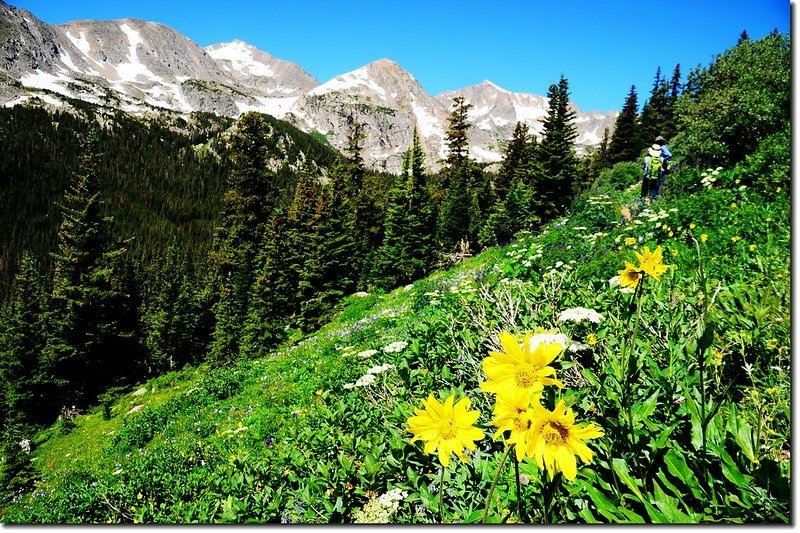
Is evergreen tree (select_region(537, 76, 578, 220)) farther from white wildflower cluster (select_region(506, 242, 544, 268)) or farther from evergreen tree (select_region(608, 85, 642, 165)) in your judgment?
white wildflower cluster (select_region(506, 242, 544, 268))

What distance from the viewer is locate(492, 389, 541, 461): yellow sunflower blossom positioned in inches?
45.7

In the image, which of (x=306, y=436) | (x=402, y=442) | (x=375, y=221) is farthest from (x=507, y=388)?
(x=375, y=221)

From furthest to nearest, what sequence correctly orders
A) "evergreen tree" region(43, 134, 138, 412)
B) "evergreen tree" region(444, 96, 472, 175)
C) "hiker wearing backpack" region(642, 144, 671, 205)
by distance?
"evergreen tree" region(444, 96, 472, 175), "evergreen tree" region(43, 134, 138, 412), "hiker wearing backpack" region(642, 144, 671, 205)

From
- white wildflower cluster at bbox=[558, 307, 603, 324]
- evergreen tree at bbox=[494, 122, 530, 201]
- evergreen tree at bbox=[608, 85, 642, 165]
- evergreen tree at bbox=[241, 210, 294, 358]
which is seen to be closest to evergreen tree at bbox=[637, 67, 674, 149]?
evergreen tree at bbox=[608, 85, 642, 165]

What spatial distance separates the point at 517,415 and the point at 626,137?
172ft

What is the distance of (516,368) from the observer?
129cm

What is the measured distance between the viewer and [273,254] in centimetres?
2922

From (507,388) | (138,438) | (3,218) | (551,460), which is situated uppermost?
(3,218)

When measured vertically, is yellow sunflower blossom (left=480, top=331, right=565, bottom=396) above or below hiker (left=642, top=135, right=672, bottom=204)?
below

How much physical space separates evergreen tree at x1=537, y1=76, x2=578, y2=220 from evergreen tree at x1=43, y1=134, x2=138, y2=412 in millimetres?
27988

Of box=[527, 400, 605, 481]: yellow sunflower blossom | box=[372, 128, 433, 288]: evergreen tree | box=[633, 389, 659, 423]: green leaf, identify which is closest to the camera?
box=[527, 400, 605, 481]: yellow sunflower blossom

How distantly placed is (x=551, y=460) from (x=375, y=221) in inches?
1479

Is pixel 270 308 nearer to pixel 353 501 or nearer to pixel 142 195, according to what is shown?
pixel 353 501

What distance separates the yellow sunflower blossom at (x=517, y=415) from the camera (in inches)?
45.7
